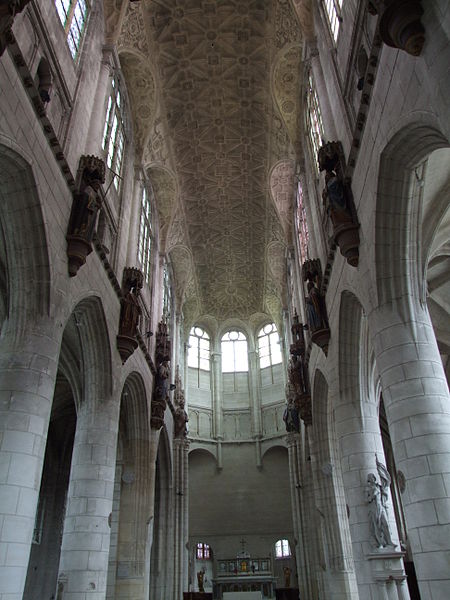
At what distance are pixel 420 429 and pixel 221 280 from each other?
23.7m

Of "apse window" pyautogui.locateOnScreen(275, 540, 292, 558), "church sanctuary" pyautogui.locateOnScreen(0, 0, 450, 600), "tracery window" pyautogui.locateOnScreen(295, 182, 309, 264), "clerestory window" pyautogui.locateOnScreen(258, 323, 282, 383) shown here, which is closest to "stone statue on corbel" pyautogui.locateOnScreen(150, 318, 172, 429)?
"church sanctuary" pyautogui.locateOnScreen(0, 0, 450, 600)

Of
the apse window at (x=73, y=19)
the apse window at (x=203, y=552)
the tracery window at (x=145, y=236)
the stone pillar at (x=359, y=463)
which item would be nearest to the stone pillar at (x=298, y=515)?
the apse window at (x=203, y=552)

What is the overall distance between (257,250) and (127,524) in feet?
52.2

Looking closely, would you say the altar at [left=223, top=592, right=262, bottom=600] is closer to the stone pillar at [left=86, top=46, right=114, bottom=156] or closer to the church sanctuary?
the church sanctuary

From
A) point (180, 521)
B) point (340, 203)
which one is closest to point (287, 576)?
point (180, 521)

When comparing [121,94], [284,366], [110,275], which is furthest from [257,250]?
[110,275]

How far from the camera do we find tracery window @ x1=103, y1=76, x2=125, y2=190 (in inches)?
630

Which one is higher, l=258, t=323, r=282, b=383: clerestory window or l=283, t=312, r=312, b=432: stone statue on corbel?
l=258, t=323, r=282, b=383: clerestory window

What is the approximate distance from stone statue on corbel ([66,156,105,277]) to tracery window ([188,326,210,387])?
22653 millimetres

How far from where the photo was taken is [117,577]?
645 inches

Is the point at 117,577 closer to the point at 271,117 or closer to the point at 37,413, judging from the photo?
the point at 37,413

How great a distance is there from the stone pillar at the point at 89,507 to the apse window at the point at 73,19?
29.4 feet

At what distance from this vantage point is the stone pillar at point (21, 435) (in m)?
7.99

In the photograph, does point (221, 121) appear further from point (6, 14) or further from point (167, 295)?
point (6, 14)
